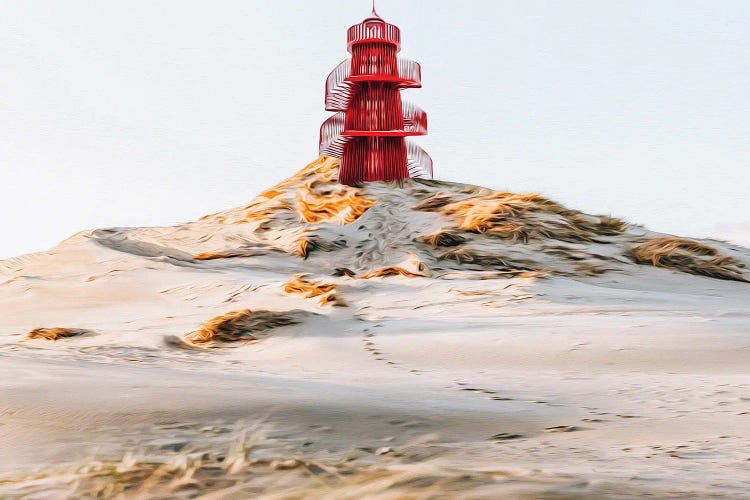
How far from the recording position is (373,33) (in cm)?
1409

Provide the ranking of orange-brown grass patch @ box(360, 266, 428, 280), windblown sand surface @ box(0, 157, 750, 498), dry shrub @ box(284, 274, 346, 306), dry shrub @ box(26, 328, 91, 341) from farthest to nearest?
1. orange-brown grass patch @ box(360, 266, 428, 280)
2. dry shrub @ box(284, 274, 346, 306)
3. dry shrub @ box(26, 328, 91, 341)
4. windblown sand surface @ box(0, 157, 750, 498)

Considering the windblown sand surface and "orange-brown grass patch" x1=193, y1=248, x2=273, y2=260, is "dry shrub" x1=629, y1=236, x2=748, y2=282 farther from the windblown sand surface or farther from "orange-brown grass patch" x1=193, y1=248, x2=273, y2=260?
"orange-brown grass patch" x1=193, y1=248, x2=273, y2=260

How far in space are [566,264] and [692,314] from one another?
13.3 ft

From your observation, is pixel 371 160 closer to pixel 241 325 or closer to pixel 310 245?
pixel 310 245

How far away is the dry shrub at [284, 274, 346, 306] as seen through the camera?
657 centimetres

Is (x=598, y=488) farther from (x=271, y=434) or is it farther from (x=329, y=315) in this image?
(x=329, y=315)

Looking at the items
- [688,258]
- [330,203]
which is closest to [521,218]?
[688,258]

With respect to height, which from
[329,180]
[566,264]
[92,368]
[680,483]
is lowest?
[680,483]

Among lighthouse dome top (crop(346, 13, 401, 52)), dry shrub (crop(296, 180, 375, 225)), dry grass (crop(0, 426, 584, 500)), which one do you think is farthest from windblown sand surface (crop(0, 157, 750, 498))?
lighthouse dome top (crop(346, 13, 401, 52))

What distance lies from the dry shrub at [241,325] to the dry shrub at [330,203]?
6015 millimetres

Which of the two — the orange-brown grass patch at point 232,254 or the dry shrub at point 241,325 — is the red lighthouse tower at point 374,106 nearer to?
the orange-brown grass patch at point 232,254

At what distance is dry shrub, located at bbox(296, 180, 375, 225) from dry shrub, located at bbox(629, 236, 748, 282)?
4289mm

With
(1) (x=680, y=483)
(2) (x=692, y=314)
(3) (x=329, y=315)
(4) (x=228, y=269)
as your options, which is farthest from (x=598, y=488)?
(4) (x=228, y=269)

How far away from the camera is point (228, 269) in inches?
394
